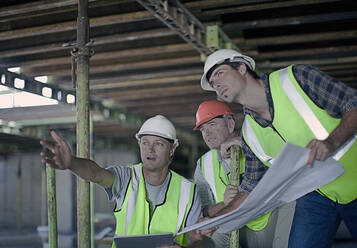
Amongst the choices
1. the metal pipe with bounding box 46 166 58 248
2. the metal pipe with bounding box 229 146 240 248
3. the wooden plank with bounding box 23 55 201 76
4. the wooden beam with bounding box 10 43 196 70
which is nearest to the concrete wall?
the wooden plank with bounding box 23 55 201 76

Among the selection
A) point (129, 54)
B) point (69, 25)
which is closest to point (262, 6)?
point (69, 25)

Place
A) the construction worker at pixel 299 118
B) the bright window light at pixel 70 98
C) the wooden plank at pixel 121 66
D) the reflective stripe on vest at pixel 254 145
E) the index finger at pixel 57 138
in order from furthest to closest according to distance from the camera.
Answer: the bright window light at pixel 70 98
the wooden plank at pixel 121 66
the reflective stripe on vest at pixel 254 145
the construction worker at pixel 299 118
the index finger at pixel 57 138

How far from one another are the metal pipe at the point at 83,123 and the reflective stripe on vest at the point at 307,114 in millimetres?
1481

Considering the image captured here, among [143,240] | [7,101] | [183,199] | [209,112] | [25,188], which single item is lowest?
[25,188]

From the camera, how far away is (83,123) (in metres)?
3.64

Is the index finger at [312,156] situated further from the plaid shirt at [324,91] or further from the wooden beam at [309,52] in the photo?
the wooden beam at [309,52]

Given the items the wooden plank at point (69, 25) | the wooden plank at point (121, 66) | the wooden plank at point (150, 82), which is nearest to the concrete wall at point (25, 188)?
the wooden plank at point (150, 82)

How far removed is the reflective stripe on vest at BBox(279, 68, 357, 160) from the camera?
2.91 meters

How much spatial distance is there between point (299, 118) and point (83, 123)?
Answer: 1.54 metres

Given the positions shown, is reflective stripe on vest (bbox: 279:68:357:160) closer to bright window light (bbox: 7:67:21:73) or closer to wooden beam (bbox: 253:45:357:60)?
wooden beam (bbox: 253:45:357:60)

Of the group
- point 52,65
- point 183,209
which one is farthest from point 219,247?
point 52,65

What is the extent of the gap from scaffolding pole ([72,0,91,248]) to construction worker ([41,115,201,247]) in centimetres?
22

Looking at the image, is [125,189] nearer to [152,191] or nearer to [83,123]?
[152,191]

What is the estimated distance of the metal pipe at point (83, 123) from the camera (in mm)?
3605
